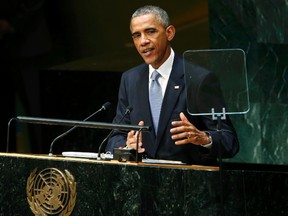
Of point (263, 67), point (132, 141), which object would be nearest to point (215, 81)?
point (132, 141)

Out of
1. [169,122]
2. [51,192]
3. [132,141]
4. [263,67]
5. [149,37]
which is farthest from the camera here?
[263,67]

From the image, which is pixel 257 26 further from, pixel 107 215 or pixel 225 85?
pixel 107 215

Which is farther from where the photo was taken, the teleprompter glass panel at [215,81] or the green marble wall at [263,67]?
the green marble wall at [263,67]

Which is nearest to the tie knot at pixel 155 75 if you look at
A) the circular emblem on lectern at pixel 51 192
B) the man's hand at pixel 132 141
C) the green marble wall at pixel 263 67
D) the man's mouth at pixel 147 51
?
the man's mouth at pixel 147 51

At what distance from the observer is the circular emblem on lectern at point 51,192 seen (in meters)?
4.66

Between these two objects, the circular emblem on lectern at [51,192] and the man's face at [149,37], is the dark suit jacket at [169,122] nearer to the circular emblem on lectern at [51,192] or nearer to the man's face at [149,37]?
the man's face at [149,37]

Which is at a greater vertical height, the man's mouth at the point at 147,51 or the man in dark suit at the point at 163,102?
the man's mouth at the point at 147,51

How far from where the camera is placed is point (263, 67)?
7.20 meters

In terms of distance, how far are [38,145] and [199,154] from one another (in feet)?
9.39

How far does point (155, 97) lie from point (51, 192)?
1.02 m

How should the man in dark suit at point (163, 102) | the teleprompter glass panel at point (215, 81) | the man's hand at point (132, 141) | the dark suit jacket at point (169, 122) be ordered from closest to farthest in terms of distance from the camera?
the teleprompter glass panel at point (215, 81), the man's hand at point (132, 141), the dark suit jacket at point (169, 122), the man in dark suit at point (163, 102)

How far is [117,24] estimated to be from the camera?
7.59 meters

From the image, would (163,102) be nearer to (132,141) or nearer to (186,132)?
(132,141)

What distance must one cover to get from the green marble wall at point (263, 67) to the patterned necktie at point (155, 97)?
1.87 metres
